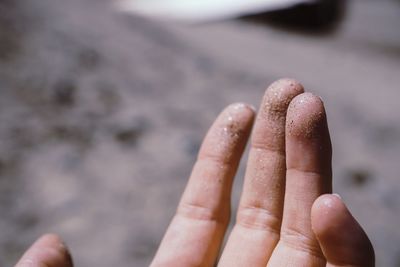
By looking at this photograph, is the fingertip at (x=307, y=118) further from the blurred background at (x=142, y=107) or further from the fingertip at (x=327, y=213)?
the blurred background at (x=142, y=107)

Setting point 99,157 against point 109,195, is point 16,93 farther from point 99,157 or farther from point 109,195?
point 109,195

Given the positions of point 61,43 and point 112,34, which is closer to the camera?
point 61,43

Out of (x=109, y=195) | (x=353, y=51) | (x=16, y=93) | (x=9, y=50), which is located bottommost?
(x=109, y=195)

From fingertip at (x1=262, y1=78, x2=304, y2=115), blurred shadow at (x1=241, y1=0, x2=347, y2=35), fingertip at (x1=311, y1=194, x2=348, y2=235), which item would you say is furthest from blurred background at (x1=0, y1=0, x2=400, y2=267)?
fingertip at (x1=311, y1=194, x2=348, y2=235)

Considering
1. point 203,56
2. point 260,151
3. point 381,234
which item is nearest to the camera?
point 260,151

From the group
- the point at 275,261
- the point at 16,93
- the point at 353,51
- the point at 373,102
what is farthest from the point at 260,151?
the point at 353,51

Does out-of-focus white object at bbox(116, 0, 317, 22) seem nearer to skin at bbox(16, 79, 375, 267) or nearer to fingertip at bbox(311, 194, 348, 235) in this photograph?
skin at bbox(16, 79, 375, 267)

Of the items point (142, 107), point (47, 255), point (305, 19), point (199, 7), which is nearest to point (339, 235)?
point (47, 255)
